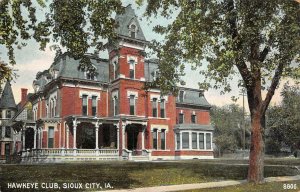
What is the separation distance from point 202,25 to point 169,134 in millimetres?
23662

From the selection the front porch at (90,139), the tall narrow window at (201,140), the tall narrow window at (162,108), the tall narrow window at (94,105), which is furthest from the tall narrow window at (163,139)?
A: the tall narrow window at (94,105)

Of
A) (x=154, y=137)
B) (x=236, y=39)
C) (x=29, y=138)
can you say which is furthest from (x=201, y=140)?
(x=236, y=39)

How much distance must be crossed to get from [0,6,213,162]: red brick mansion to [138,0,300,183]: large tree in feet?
42.1

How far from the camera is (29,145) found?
99.6 ft

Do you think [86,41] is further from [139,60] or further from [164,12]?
[139,60]

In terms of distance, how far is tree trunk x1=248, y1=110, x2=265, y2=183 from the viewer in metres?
12.6

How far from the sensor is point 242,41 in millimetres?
12125

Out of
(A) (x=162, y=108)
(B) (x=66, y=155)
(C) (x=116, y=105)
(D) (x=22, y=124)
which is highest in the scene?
(C) (x=116, y=105)

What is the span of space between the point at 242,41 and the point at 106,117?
19.4m

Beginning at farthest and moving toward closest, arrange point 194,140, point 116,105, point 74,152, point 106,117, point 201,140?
point 201,140, point 194,140, point 116,105, point 106,117, point 74,152

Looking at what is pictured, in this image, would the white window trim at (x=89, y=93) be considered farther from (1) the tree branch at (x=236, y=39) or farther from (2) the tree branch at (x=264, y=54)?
(2) the tree branch at (x=264, y=54)

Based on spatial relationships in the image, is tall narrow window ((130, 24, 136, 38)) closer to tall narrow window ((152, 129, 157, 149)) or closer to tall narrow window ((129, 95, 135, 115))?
tall narrow window ((129, 95, 135, 115))

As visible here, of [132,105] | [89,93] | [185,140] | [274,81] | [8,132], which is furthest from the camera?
[185,140]

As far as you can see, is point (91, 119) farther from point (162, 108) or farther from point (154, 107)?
point (162, 108)
